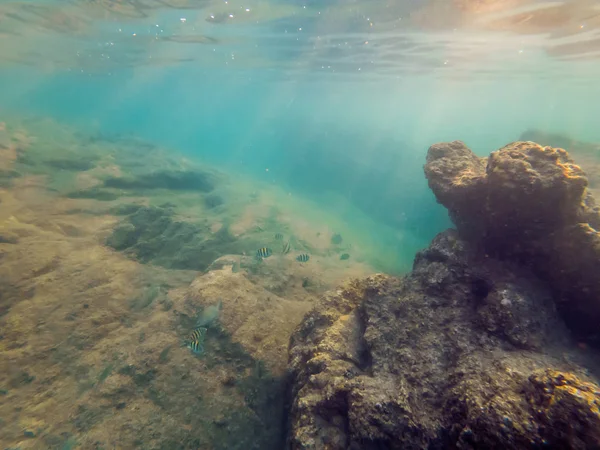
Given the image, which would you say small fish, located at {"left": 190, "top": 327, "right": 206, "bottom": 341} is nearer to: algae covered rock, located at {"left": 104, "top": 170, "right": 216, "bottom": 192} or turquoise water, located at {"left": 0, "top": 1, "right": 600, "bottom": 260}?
algae covered rock, located at {"left": 104, "top": 170, "right": 216, "bottom": 192}

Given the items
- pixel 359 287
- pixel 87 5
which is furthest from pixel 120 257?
pixel 87 5

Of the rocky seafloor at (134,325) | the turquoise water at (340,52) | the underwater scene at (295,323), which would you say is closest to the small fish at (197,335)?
the underwater scene at (295,323)

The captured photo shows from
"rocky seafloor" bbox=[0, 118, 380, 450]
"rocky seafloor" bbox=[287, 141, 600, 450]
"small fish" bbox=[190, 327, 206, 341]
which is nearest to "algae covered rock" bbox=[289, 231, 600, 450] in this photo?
Answer: "rocky seafloor" bbox=[287, 141, 600, 450]

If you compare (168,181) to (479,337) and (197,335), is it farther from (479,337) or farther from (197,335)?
(479,337)

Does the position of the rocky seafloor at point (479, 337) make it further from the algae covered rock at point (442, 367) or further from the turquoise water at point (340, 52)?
the turquoise water at point (340, 52)

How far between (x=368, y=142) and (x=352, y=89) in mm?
23072

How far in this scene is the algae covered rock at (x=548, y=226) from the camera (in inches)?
184

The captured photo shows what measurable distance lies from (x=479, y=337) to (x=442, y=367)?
0.71 metres

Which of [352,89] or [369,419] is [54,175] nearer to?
[369,419]

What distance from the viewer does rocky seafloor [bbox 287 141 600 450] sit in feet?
10.5

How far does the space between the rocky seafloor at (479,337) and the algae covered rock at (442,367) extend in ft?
0.05

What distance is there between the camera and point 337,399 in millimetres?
4273

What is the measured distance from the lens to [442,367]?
4375 millimetres

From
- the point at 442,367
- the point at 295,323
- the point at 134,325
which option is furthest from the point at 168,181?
the point at 442,367
